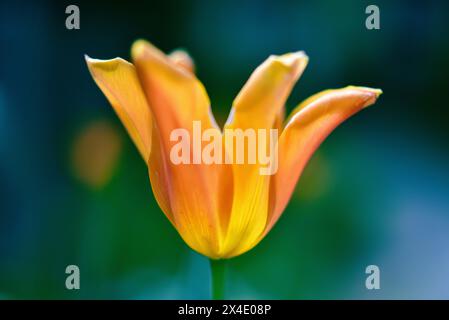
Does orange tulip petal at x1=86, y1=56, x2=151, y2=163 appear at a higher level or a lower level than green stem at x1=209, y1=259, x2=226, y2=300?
higher

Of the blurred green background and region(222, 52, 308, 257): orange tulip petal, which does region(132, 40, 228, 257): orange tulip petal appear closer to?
region(222, 52, 308, 257): orange tulip petal

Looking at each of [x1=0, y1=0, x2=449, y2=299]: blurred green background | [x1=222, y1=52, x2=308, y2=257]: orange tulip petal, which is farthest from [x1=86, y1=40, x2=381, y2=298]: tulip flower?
[x1=0, y1=0, x2=449, y2=299]: blurred green background

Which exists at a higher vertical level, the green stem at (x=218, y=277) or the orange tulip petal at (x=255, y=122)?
the orange tulip petal at (x=255, y=122)

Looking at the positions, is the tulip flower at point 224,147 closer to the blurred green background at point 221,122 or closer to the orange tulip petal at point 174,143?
the orange tulip petal at point 174,143

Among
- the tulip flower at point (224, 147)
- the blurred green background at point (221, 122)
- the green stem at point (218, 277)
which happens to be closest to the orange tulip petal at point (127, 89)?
the tulip flower at point (224, 147)

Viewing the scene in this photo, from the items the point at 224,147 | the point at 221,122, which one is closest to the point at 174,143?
the point at 224,147

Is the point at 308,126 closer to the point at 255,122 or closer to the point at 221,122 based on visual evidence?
the point at 255,122
